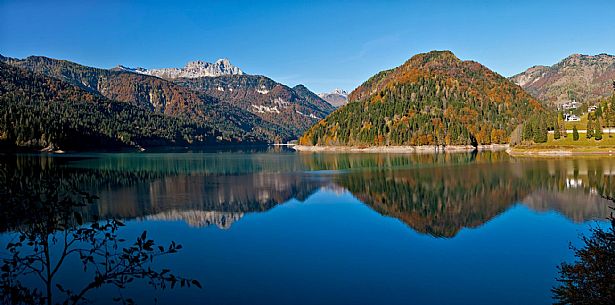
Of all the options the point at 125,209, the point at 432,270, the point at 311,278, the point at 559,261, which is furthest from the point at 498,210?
the point at 125,209

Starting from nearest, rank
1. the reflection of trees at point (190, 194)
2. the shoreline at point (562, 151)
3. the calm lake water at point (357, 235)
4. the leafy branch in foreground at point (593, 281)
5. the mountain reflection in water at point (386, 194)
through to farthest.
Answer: the leafy branch in foreground at point (593, 281)
the calm lake water at point (357, 235)
the mountain reflection in water at point (386, 194)
the reflection of trees at point (190, 194)
the shoreline at point (562, 151)

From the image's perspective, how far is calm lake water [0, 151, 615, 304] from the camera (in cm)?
1928

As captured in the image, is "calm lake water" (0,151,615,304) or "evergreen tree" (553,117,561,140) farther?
"evergreen tree" (553,117,561,140)

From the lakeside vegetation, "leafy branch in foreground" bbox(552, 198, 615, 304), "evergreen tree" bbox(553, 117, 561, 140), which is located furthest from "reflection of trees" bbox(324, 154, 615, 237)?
"evergreen tree" bbox(553, 117, 561, 140)

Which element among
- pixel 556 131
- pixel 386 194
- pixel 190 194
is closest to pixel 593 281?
pixel 386 194

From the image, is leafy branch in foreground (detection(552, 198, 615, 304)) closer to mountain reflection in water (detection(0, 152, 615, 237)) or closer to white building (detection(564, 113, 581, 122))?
mountain reflection in water (detection(0, 152, 615, 237))

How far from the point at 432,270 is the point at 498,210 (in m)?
20.6

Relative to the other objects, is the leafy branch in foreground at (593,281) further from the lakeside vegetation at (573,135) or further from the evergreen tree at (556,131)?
the evergreen tree at (556,131)

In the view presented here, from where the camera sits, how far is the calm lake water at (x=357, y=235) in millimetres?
19281

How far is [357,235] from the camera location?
31.0 metres

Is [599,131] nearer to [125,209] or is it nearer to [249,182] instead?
[249,182]

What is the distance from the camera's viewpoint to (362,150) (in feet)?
598

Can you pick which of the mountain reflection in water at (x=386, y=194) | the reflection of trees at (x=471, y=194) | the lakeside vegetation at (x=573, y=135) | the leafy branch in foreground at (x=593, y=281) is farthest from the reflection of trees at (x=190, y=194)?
the lakeside vegetation at (x=573, y=135)

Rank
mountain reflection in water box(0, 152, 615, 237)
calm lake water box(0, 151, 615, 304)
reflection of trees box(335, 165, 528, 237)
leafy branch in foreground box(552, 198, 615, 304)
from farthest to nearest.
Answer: mountain reflection in water box(0, 152, 615, 237)
reflection of trees box(335, 165, 528, 237)
calm lake water box(0, 151, 615, 304)
leafy branch in foreground box(552, 198, 615, 304)
